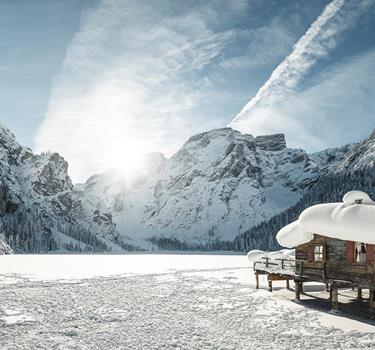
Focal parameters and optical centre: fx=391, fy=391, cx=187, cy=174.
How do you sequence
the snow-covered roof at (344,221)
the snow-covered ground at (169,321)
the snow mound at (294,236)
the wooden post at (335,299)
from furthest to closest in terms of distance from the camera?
1. the snow mound at (294,236)
2. the wooden post at (335,299)
3. the snow-covered roof at (344,221)
4. the snow-covered ground at (169,321)

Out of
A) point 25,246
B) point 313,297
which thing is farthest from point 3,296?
point 25,246

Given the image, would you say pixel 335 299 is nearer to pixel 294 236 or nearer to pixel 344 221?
pixel 344 221

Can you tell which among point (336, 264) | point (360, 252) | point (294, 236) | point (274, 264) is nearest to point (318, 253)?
point (336, 264)

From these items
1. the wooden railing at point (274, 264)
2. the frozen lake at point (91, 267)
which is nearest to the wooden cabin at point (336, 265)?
the wooden railing at point (274, 264)

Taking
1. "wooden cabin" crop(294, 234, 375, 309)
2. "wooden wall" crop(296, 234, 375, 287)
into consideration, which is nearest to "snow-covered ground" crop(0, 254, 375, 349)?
"wooden cabin" crop(294, 234, 375, 309)

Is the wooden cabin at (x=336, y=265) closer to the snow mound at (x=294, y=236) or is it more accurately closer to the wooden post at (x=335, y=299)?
the wooden post at (x=335, y=299)

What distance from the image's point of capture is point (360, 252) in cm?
2628

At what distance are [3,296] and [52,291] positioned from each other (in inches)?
169

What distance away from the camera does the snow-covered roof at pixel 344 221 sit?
24.8 m

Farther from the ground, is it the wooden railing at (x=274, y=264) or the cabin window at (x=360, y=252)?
the cabin window at (x=360, y=252)

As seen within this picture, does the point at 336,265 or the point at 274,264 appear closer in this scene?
the point at 336,265

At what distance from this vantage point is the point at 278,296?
32.4 metres

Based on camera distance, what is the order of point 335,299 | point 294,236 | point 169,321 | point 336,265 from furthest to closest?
point 294,236 → point 336,265 → point 335,299 → point 169,321

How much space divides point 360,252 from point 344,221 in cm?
252
